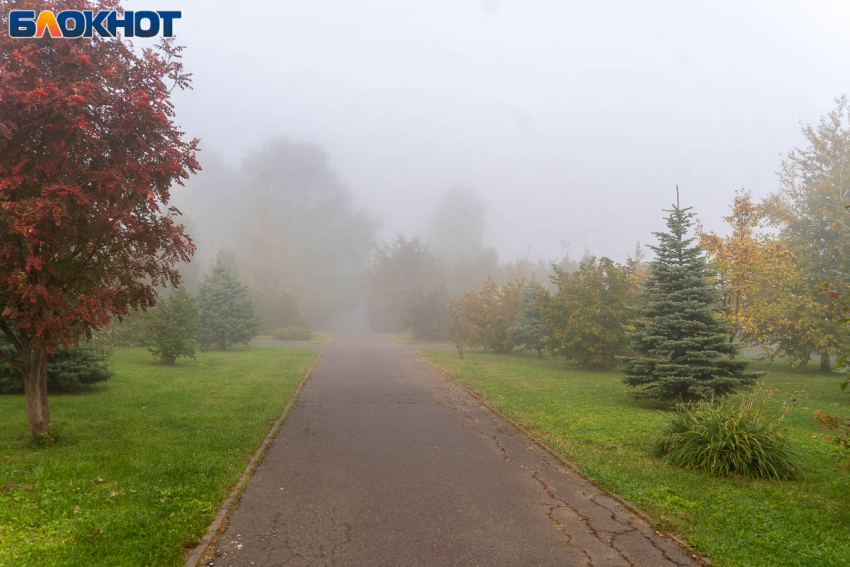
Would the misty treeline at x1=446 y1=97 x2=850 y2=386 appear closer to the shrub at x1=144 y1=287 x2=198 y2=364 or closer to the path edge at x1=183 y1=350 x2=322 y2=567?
the path edge at x1=183 y1=350 x2=322 y2=567

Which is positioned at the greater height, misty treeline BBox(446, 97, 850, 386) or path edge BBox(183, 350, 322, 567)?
misty treeline BBox(446, 97, 850, 386)

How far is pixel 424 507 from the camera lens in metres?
5.34

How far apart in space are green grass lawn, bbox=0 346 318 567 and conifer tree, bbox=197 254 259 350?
15.2 meters

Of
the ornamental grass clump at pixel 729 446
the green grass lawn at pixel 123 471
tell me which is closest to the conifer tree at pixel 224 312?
the green grass lawn at pixel 123 471

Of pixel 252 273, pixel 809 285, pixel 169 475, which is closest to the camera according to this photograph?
pixel 169 475

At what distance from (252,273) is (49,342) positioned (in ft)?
190

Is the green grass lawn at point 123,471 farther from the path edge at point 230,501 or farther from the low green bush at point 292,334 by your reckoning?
the low green bush at point 292,334

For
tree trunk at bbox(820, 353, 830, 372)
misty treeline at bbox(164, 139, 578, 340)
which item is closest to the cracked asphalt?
tree trunk at bbox(820, 353, 830, 372)

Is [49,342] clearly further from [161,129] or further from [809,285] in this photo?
[809,285]

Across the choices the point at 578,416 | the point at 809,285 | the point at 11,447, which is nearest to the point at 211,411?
the point at 11,447

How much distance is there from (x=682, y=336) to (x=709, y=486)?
21.1 feet

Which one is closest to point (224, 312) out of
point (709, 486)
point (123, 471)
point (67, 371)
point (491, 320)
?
point (491, 320)

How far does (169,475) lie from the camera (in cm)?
605

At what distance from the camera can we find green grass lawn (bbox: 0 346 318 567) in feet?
14.0
